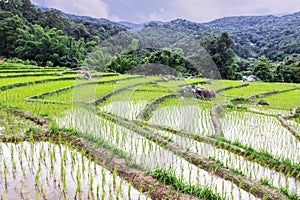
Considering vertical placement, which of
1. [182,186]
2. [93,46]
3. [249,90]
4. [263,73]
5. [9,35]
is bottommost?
[182,186]

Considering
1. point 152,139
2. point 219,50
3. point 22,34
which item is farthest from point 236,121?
point 22,34

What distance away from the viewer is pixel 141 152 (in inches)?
193

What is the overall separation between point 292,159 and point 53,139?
14.4 ft

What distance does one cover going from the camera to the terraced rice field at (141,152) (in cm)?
368

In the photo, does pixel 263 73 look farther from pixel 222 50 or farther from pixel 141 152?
pixel 141 152

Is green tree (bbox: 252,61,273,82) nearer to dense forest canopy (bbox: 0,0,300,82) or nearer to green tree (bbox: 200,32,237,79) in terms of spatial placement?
dense forest canopy (bbox: 0,0,300,82)

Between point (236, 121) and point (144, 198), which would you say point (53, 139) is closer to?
point (144, 198)

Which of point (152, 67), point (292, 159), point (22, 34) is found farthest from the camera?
point (22, 34)

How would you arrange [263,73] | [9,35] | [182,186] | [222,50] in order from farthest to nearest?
[9,35]
[263,73]
[222,50]
[182,186]

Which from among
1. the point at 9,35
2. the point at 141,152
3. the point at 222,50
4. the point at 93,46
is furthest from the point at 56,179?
the point at 93,46

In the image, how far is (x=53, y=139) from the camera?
17.8 ft

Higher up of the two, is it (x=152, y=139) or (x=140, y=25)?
(x=140, y=25)

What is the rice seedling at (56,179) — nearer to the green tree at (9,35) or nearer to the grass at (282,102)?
the grass at (282,102)

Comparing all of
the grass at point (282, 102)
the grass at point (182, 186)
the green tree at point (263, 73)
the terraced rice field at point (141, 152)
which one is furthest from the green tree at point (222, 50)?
the grass at point (182, 186)
